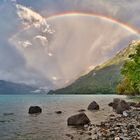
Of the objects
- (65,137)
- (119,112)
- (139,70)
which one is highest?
(139,70)

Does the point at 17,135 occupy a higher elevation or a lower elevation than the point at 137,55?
lower

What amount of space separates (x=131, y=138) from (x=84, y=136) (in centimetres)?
853

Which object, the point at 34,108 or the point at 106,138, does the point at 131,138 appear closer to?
the point at 106,138

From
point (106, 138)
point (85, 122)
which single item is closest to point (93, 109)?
point (85, 122)

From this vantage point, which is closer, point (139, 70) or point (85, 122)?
point (85, 122)

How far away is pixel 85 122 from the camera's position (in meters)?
54.7

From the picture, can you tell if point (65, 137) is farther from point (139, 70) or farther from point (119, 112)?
point (139, 70)

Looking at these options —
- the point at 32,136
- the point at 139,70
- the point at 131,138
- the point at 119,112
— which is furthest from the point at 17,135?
the point at 139,70

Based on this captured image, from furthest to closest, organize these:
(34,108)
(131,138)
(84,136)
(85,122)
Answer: (34,108) < (85,122) < (84,136) < (131,138)

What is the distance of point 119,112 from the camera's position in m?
79.2

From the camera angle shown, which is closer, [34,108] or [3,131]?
[3,131]

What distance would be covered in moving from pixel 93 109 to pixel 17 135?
5648cm

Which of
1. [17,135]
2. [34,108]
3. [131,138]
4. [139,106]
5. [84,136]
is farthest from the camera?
[139,106]

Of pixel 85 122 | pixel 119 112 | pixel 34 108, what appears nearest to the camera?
pixel 85 122
